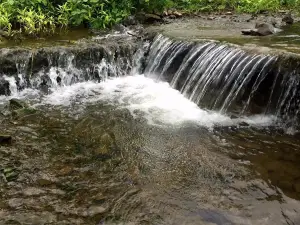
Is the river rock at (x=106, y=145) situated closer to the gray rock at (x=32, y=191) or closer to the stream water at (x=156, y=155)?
the stream water at (x=156, y=155)

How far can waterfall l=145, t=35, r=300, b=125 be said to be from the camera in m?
6.91

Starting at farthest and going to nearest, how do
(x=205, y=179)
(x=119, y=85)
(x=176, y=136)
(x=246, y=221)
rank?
1. (x=119, y=85)
2. (x=176, y=136)
3. (x=205, y=179)
4. (x=246, y=221)

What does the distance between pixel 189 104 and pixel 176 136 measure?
1.69 meters

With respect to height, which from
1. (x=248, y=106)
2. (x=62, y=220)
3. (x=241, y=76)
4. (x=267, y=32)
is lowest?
(x=62, y=220)

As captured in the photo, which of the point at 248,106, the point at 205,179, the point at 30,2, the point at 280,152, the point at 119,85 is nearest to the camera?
the point at 205,179

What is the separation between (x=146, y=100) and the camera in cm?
843

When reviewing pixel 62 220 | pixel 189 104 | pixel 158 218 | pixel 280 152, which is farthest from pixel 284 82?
pixel 62 220

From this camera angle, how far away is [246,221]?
4.38 m

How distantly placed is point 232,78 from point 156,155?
2795 millimetres

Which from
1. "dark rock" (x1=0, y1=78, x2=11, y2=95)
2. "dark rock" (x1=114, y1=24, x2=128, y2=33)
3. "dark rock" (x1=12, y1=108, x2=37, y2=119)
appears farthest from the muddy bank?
"dark rock" (x1=0, y1=78, x2=11, y2=95)

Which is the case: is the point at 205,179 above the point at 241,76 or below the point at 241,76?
below

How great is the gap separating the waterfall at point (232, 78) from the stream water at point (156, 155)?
0.10 ft

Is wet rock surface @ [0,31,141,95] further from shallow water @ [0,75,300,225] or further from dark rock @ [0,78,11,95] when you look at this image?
shallow water @ [0,75,300,225]

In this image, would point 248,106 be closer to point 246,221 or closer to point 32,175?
point 246,221
